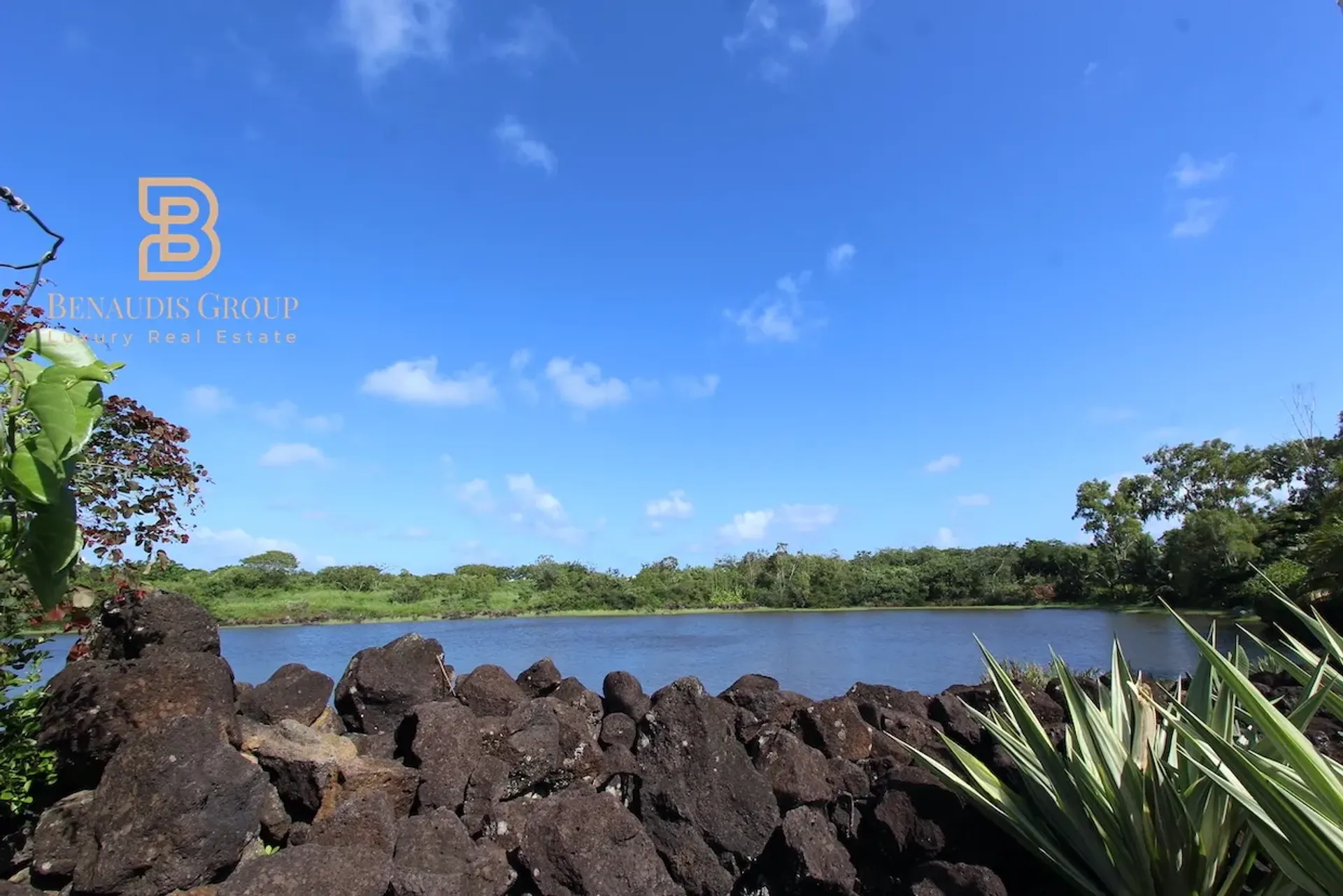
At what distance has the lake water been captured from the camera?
13.4 m

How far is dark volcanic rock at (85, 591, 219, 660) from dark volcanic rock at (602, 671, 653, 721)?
2.88m

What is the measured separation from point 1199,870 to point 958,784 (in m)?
0.99

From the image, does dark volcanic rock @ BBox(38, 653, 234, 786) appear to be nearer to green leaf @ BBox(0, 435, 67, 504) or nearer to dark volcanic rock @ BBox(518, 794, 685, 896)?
dark volcanic rock @ BBox(518, 794, 685, 896)

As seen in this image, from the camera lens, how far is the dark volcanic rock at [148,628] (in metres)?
4.79

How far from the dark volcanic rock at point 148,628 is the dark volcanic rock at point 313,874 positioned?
1.93 meters

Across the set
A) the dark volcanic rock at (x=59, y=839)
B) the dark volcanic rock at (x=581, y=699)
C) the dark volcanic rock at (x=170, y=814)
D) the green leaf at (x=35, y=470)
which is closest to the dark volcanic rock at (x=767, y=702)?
the dark volcanic rock at (x=581, y=699)

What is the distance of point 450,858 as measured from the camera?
12.1ft

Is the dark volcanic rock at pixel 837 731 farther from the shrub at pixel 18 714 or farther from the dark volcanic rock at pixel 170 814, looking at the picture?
the shrub at pixel 18 714

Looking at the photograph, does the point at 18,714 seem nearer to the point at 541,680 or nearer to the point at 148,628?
the point at 148,628

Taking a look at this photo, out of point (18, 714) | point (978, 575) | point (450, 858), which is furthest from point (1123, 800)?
point (978, 575)

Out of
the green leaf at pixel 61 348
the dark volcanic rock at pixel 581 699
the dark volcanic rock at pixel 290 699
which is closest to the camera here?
the green leaf at pixel 61 348

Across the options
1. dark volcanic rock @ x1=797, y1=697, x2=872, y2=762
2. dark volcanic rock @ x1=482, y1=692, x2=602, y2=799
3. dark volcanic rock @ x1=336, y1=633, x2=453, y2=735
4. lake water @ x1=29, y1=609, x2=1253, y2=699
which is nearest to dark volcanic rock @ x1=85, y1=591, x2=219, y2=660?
dark volcanic rock @ x1=336, y1=633, x2=453, y2=735

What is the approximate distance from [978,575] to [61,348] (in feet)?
163

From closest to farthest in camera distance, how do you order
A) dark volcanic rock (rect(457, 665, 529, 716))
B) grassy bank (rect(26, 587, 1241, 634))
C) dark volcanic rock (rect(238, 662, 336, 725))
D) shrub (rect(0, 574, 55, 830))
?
shrub (rect(0, 574, 55, 830)), dark volcanic rock (rect(238, 662, 336, 725)), dark volcanic rock (rect(457, 665, 529, 716)), grassy bank (rect(26, 587, 1241, 634))
